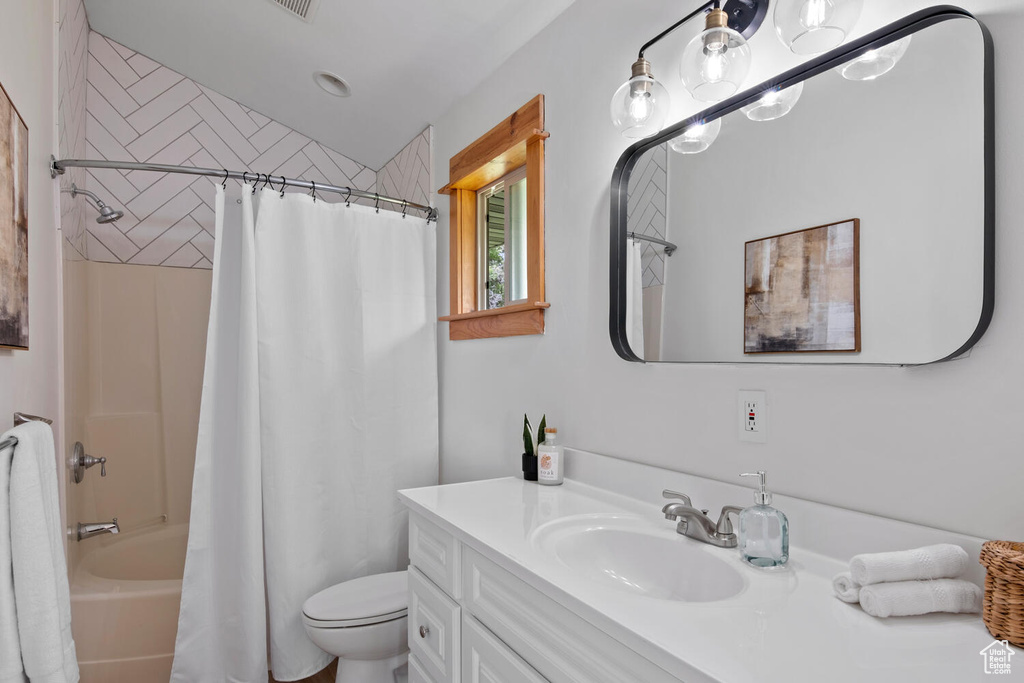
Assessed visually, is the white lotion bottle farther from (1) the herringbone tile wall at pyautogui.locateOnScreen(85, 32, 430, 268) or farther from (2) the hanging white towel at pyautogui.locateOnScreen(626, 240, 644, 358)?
(1) the herringbone tile wall at pyautogui.locateOnScreen(85, 32, 430, 268)

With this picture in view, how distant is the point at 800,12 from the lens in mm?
969

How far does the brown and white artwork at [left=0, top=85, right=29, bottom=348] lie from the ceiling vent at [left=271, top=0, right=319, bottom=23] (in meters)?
1.05

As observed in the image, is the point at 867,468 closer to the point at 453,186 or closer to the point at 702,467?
the point at 702,467

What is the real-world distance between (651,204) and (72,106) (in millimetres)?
2252

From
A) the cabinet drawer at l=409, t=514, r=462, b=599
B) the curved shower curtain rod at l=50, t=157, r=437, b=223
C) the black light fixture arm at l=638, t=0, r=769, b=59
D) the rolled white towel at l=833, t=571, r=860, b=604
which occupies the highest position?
the black light fixture arm at l=638, t=0, r=769, b=59

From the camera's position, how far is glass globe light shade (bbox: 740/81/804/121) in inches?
42.4

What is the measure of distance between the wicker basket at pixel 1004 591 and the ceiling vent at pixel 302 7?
2.36 metres

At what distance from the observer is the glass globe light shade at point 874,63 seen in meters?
0.92

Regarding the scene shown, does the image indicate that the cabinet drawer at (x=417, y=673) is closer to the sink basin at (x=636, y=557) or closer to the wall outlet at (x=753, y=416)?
the sink basin at (x=636, y=557)

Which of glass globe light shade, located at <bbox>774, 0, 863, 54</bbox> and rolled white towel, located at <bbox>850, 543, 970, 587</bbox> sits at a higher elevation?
glass globe light shade, located at <bbox>774, 0, 863, 54</bbox>

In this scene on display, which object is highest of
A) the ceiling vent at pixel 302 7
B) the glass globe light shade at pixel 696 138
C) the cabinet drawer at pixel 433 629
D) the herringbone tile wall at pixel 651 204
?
the ceiling vent at pixel 302 7

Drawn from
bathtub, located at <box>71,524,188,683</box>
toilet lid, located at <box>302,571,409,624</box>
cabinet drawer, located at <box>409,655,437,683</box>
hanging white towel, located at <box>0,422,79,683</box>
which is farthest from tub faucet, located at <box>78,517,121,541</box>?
cabinet drawer, located at <box>409,655,437,683</box>

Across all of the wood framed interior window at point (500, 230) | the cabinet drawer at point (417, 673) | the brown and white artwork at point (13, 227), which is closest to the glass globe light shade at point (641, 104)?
the wood framed interior window at point (500, 230)

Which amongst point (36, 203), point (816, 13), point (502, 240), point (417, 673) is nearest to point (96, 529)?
point (36, 203)
